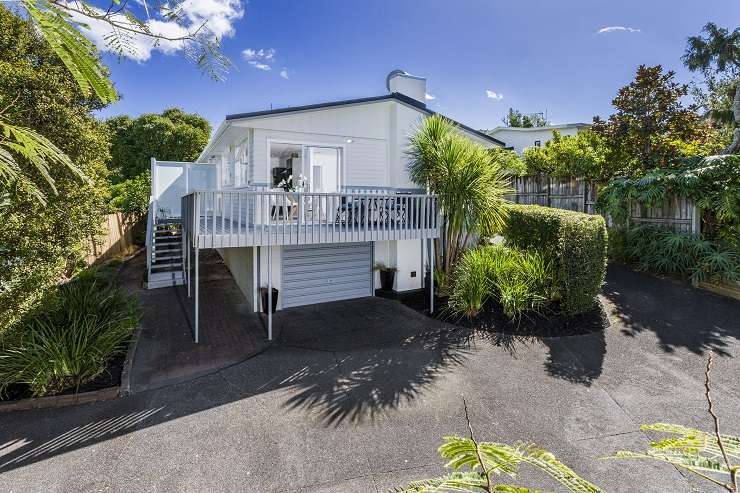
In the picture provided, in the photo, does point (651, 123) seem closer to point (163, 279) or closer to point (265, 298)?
point (265, 298)

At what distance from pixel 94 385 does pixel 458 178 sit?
7.68 meters

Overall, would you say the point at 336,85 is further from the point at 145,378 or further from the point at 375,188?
the point at 145,378

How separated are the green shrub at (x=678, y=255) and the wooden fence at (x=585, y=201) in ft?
1.22

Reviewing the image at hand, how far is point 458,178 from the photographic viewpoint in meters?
8.57

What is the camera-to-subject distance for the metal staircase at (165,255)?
1155 cm

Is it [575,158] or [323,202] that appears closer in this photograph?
[323,202]

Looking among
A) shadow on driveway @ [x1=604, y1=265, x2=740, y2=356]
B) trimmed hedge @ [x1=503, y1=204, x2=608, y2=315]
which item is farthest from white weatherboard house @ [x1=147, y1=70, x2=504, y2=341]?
shadow on driveway @ [x1=604, y1=265, x2=740, y2=356]

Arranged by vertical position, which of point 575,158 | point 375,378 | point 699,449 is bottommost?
point 375,378

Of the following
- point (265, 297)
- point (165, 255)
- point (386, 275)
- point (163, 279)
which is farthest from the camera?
point (165, 255)

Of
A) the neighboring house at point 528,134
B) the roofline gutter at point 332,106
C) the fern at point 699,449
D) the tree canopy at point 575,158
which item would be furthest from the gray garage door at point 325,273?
the neighboring house at point 528,134

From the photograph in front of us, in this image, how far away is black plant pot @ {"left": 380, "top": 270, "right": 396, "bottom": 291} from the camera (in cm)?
1058

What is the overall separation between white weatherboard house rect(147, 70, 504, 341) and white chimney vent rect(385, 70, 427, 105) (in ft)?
0.09

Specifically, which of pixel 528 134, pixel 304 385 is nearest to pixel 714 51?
pixel 528 134

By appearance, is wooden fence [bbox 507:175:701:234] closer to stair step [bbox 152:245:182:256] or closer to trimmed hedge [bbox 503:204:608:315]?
trimmed hedge [bbox 503:204:608:315]
